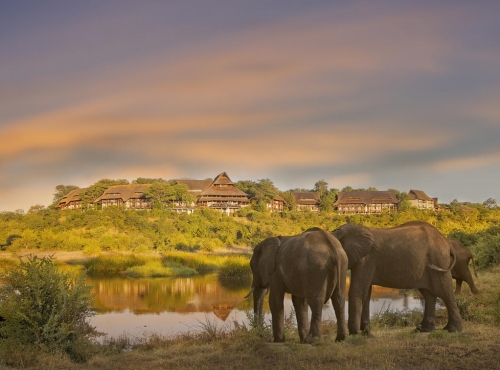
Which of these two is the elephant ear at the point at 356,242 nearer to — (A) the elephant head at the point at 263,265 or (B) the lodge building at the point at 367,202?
(A) the elephant head at the point at 263,265

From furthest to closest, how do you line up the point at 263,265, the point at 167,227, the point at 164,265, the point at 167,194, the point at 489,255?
the point at 167,194
the point at 167,227
the point at 164,265
the point at 489,255
the point at 263,265

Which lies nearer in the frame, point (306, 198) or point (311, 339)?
point (311, 339)

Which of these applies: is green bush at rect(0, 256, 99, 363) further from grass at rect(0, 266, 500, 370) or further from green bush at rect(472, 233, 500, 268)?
green bush at rect(472, 233, 500, 268)

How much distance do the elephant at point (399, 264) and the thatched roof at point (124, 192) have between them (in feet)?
216

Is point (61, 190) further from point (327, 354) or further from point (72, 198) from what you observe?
point (327, 354)

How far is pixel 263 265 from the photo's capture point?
10.3 m

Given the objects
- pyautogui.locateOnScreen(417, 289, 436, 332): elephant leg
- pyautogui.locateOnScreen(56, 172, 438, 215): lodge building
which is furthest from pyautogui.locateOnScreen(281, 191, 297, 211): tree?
pyautogui.locateOnScreen(417, 289, 436, 332): elephant leg

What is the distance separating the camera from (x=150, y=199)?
7125cm

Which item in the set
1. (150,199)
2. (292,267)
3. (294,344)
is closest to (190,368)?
(294,344)

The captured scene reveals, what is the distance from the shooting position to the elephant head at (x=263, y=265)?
32.8ft

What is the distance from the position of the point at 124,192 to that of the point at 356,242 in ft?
227

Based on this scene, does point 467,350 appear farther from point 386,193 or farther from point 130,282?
point 386,193

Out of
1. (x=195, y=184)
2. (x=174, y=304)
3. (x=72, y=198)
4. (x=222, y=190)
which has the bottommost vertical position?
(x=174, y=304)

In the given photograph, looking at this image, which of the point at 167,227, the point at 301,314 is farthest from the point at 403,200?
the point at 301,314
